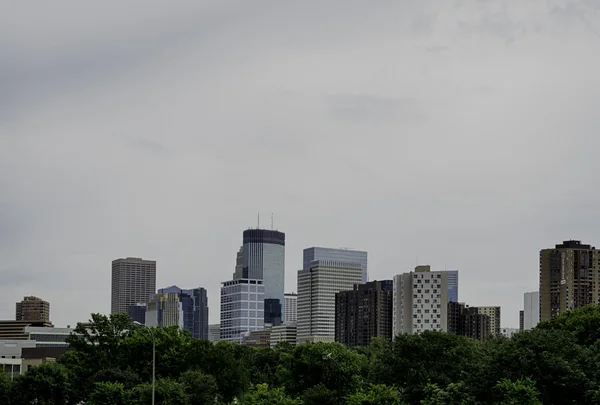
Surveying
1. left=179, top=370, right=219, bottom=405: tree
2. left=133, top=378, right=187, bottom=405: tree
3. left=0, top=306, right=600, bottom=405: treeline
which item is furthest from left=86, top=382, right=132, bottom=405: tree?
left=179, top=370, right=219, bottom=405: tree

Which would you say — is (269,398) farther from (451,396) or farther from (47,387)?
(47,387)

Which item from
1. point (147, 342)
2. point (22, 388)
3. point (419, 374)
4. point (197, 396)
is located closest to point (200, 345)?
point (147, 342)

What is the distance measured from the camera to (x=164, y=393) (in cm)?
8100

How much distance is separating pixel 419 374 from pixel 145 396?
2308 cm

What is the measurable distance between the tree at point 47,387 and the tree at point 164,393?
542 inches

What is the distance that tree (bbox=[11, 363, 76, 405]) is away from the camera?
93.5 m

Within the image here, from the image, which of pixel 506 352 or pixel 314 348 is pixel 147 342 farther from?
pixel 506 352

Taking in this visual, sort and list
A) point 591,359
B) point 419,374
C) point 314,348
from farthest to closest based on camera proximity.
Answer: point 314,348 < point 419,374 < point 591,359

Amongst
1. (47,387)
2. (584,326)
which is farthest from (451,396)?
(47,387)

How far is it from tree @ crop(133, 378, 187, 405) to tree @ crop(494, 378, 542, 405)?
32587 mm

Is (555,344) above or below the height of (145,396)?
above

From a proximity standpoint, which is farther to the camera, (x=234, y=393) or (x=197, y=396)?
(x=234, y=393)

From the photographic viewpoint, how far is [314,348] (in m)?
92.6

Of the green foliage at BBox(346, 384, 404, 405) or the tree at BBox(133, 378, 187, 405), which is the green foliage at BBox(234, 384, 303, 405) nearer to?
the green foliage at BBox(346, 384, 404, 405)
